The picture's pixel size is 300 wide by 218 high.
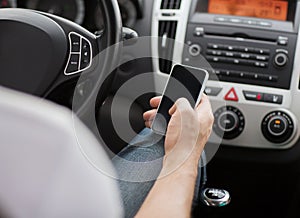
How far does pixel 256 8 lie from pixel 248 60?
110 mm

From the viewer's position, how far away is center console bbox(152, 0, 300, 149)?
1.25 m

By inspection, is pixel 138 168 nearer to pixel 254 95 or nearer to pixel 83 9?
pixel 254 95

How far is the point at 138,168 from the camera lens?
1032 millimetres

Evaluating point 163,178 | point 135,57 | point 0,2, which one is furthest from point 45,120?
point 0,2

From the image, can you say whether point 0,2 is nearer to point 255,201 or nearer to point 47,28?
point 47,28

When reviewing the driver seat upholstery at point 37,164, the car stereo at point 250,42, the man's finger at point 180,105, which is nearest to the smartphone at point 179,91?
the man's finger at point 180,105

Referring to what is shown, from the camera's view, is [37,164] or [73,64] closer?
[37,164]

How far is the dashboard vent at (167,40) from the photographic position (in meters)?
1.29

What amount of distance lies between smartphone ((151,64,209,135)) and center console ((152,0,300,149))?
0.27 m

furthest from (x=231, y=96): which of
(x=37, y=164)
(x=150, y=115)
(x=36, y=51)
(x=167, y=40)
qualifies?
(x=37, y=164)

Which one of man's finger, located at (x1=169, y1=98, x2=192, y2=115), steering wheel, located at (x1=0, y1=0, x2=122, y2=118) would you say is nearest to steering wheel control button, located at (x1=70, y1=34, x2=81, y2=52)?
steering wheel, located at (x1=0, y1=0, x2=122, y2=118)

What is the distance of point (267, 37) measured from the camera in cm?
125

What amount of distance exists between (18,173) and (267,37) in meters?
0.97

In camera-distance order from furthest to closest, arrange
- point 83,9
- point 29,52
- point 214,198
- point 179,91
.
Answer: point 83,9
point 214,198
point 179,91
point 29,52
